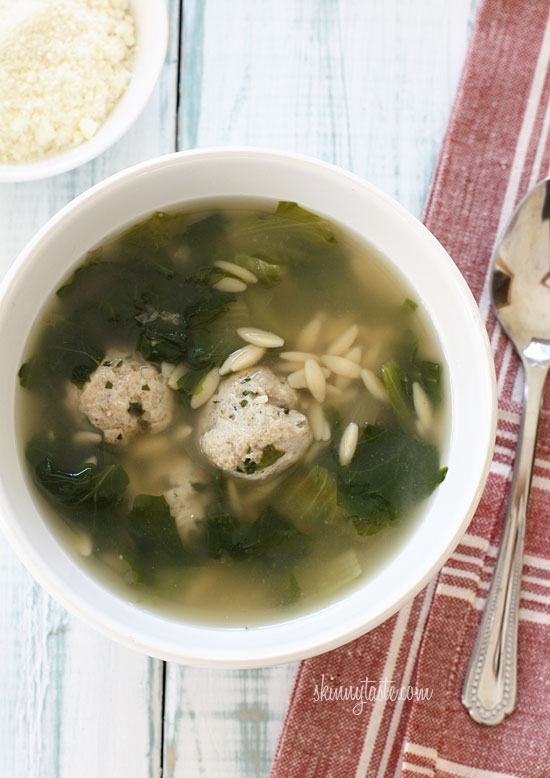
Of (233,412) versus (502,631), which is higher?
(233,412)

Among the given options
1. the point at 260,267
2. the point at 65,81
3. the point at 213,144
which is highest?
the point at 65,81

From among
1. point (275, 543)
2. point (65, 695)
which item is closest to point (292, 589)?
A: point (275, 543)

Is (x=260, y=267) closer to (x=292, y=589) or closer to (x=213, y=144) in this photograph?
(x=213, y=144)

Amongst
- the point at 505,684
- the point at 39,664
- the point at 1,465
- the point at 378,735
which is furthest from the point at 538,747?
the point at 1,465

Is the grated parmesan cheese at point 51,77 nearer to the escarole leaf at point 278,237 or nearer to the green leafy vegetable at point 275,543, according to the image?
the escarole leaf at point 278,237

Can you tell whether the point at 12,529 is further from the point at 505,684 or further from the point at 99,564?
the point at 505,684

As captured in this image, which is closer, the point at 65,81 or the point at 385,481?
the point at 385,481

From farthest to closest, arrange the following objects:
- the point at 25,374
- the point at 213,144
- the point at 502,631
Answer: the point at 213,144
the point at 502,631
the point at 25,374

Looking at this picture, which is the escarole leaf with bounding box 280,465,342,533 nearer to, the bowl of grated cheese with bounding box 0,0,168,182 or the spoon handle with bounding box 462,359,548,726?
the spoon handle with bounding box 462,359,548,726
